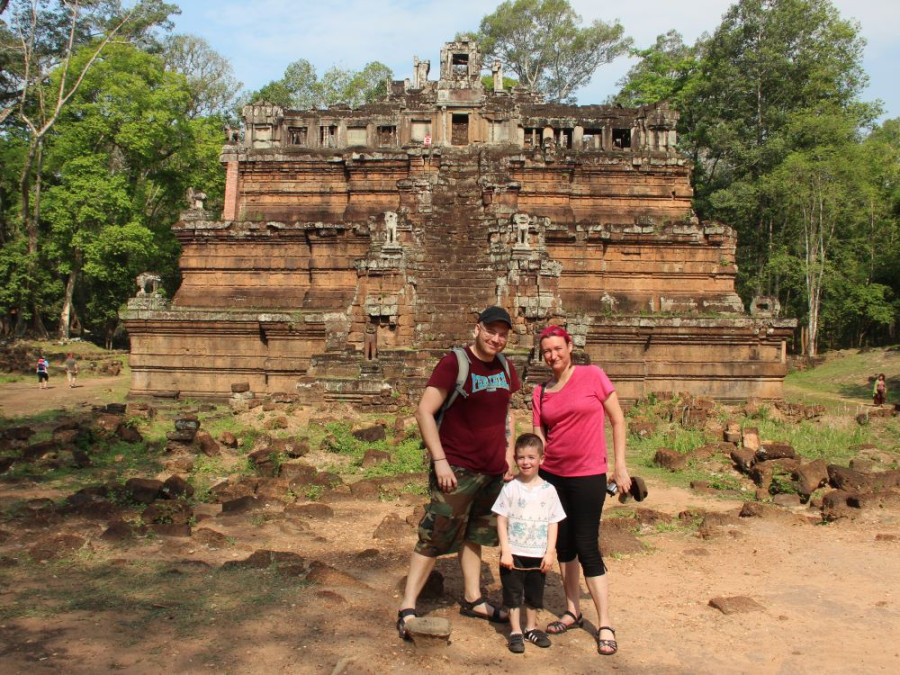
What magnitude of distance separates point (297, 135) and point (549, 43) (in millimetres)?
39823

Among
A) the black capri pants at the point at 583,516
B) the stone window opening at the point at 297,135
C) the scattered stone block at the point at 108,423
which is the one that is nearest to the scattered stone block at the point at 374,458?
the scattered stone block at the point at 108,423

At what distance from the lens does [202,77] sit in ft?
171

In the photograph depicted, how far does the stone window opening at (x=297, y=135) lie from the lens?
80.5 feet

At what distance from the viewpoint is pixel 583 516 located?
5.22 m

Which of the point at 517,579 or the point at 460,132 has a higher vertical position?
the point at 460,132

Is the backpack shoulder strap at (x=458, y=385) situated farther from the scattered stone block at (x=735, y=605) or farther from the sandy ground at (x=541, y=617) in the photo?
the scattered stone block at (x=735, y=605)

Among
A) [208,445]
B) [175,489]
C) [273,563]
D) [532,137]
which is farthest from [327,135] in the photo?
[273,563]

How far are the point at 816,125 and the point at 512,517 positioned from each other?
36233 mm

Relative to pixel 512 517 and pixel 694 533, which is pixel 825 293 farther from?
pixel 512 517

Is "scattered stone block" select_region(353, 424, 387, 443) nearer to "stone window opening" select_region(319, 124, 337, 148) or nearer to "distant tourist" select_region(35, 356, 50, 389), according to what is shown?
"stone window opening" select_region(319, 124, 337, 148)

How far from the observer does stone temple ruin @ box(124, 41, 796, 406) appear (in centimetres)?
1689

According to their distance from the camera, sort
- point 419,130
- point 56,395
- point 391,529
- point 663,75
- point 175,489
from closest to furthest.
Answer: point 391,529 → point 175,489 → point 56,395 → point 419,130 → point 663,75

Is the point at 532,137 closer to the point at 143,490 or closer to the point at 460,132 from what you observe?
the point at 460,132

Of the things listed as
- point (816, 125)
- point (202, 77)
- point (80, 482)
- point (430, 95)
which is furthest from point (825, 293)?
point (202, 77)
